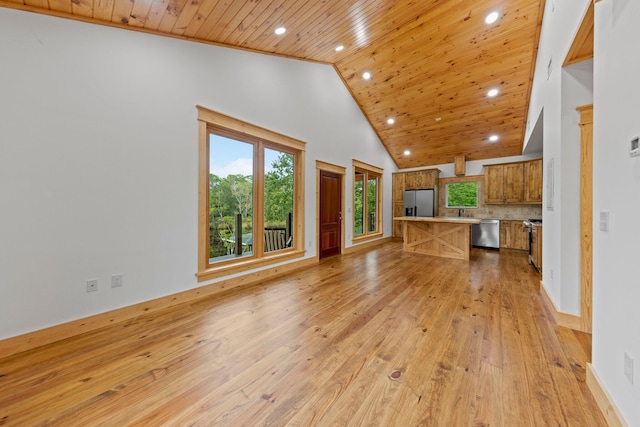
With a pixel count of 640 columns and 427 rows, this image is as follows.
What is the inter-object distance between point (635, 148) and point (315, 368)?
2102 millimetres

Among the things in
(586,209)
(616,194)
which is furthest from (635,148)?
(586,209)

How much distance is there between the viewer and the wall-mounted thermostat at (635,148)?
1064mm

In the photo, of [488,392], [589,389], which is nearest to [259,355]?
[488,392]

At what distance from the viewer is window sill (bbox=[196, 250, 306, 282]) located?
3137mm

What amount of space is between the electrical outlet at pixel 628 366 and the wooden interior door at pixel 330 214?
14.0 ft

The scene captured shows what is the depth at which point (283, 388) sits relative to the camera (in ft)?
5.00

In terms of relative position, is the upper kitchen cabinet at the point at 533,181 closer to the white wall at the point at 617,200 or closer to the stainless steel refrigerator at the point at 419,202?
the stainless steel refrigerator at the point at 419,202

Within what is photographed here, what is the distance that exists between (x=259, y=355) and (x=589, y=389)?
216cm

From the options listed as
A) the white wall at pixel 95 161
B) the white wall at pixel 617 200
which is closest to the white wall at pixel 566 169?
the white wall at pixel 617 200

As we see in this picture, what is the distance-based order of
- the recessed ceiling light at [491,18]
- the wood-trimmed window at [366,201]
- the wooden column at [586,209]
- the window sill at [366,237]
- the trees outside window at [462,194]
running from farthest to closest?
the trees outside window at [462,194], the wood-trimmed window at [366,201], the window sill at [366,237], the recessed ceiling light at [491,18], the wooden column at [586,209]

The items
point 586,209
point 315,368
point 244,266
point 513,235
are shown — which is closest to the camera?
point 315,368

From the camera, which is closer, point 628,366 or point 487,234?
point 628,366

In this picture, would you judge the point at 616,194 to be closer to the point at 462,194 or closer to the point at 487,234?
the point at 487,234

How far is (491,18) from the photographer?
12.3ft
